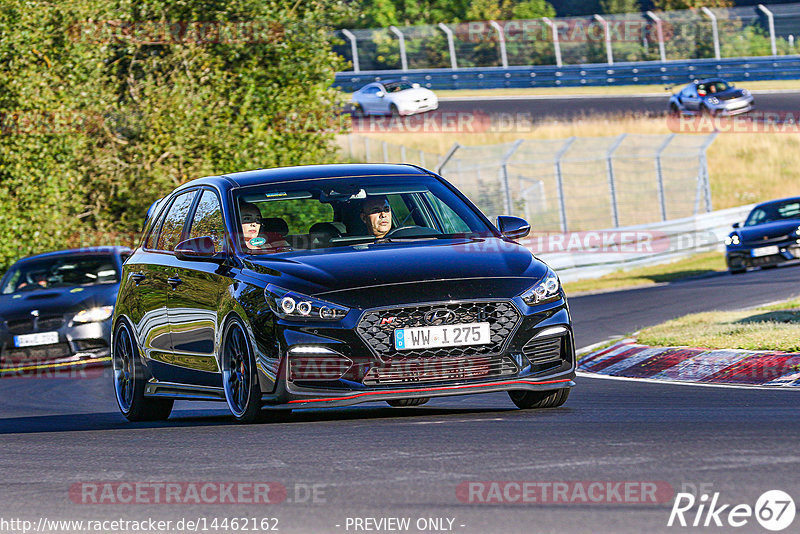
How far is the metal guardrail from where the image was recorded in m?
51.3

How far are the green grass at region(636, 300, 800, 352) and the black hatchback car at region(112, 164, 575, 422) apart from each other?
11.6 feet

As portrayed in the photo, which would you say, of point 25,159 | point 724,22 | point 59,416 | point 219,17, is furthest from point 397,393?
point 724,22

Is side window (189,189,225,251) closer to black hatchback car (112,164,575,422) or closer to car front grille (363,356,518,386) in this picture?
black hatchback car (112,164,575,422)

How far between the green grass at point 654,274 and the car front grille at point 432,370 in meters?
18.4

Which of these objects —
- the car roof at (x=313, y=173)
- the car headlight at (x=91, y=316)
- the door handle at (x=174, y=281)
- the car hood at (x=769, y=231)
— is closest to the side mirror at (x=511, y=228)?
the car roof at (x=313, y=173)

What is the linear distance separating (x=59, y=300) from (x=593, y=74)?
4023 centimetres

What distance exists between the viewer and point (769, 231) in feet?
86.1

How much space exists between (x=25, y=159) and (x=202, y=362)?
1692 cm

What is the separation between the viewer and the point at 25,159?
25.0 metres

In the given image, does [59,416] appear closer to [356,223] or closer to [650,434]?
[356,223]

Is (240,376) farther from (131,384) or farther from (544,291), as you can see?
(131,384)
